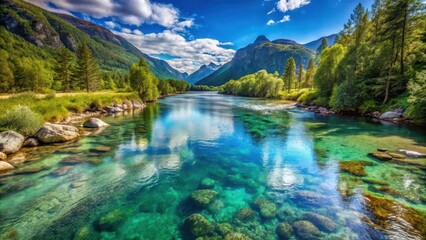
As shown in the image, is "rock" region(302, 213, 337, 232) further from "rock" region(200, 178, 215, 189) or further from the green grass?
the green grass

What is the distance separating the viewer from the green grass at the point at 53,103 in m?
22.2

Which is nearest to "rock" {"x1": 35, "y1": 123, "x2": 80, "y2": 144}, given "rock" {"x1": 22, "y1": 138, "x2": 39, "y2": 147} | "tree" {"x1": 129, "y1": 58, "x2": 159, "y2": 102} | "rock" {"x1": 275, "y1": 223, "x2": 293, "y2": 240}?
"rock" {"x1": 22, "y1": 138, "x2": 39, "y2": 147}

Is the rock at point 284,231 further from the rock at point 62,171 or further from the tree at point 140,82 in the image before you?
the tree at point 140,82

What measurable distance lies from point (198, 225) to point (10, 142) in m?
16.7

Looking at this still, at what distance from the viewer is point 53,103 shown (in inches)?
1102

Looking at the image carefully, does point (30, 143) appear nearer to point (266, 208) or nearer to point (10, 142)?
point (10, 142)

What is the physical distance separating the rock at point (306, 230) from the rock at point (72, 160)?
47.2ft

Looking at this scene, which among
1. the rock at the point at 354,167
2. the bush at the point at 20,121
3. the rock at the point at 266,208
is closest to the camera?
the rock at the point at 266,208

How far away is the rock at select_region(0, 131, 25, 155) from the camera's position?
14586mm

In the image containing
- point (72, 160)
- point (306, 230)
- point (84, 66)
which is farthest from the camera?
point (84, 66)

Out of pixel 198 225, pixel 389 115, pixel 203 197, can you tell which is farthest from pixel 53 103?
pixel 389 115

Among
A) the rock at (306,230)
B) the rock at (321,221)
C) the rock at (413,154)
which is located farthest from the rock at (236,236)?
the rock at (413,154)

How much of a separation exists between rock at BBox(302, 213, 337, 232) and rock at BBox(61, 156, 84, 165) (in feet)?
48.4

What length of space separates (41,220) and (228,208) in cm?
776
